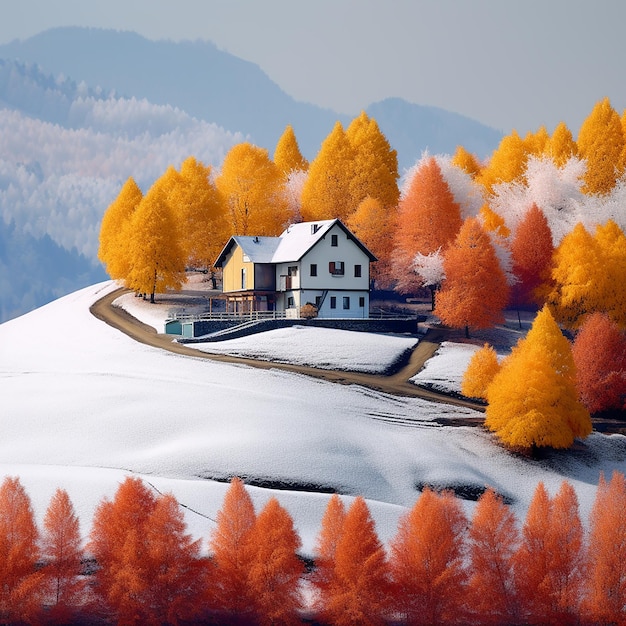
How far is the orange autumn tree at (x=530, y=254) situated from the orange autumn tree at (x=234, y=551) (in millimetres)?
45978

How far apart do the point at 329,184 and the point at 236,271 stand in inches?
608

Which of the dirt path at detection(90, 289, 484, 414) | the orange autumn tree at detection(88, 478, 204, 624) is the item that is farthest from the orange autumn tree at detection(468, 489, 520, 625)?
the dirt path at detection(90, 289, 484, 414)

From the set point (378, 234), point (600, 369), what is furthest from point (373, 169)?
point (600, 369)

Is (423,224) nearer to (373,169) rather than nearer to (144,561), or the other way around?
(373,169)

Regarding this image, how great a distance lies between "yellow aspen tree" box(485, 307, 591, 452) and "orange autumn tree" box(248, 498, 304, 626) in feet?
68.6

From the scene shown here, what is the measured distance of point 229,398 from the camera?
59.1 meters

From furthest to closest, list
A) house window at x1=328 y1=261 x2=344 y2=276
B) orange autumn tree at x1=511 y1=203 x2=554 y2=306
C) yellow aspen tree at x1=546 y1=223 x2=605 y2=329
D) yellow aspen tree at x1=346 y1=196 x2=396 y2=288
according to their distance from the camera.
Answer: yellow aspen tree at x1=346 y1=196 x2=396 y2=288 < orange autumn tree at x1=511 y1=203 x2=554 y2=306 < house window at x1=328 y1=261 x2=344 y2=276 < yellow aspen tree at x1=546 y1=223 x2=605 y2=329

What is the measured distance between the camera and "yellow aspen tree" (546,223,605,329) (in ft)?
245

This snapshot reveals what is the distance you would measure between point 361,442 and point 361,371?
517 inches

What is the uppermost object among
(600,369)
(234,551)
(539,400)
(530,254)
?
(530,254)

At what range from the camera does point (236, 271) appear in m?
84.8

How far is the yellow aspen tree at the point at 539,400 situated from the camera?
56.6m

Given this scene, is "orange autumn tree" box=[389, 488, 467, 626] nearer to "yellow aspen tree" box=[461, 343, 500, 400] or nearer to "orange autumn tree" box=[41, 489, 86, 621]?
"orange autumn tree" box=[41, 489, 86, 621]

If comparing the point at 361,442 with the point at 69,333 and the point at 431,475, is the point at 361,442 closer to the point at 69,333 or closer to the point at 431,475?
the point at 431,475
